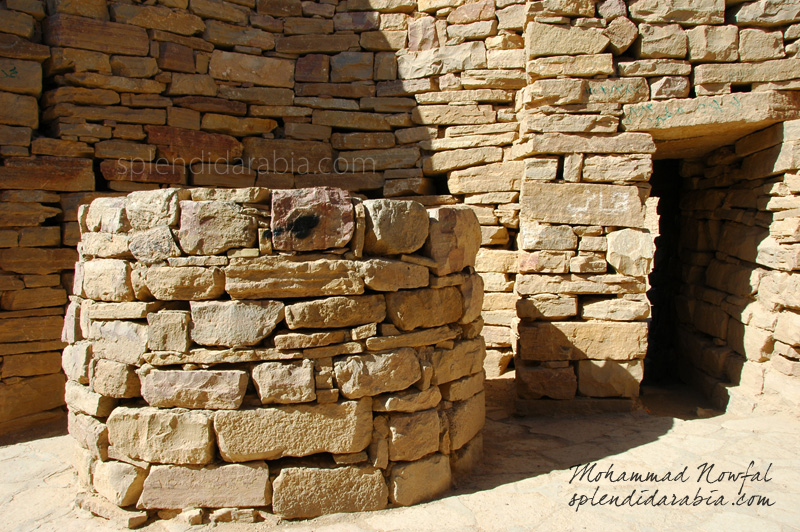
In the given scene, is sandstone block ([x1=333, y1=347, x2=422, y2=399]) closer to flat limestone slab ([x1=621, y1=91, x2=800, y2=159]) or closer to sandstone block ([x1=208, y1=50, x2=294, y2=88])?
flat limestone slab ([x1=621, y1=91, x2=800, y2=159])

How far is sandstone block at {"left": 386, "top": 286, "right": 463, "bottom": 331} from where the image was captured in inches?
123

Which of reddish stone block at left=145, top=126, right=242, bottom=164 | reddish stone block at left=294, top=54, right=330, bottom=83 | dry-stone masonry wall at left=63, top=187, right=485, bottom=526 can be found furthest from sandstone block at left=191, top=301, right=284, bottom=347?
reddish stone block at left=294, top=54, right=330, bottom=83

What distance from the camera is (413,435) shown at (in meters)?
3.11

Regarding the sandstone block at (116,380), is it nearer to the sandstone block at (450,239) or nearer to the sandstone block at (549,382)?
the sandstone block at (450,239)

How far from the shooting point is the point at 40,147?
16.1 ft

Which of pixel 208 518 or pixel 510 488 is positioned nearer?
pixel 208 518

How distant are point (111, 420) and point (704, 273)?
5614 millimetres

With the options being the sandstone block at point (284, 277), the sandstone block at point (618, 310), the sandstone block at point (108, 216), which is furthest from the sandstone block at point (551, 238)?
Result: the sandstone block at point (108, 216)

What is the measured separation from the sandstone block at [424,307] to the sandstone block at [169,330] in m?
1.07

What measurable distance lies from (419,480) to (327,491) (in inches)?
20.4

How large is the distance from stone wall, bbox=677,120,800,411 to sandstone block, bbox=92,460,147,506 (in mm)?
4590

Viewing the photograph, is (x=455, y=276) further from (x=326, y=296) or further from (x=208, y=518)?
(x=208, y=518)

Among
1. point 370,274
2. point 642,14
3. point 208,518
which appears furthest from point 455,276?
point 642,14

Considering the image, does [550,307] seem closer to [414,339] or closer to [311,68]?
[414,339]
